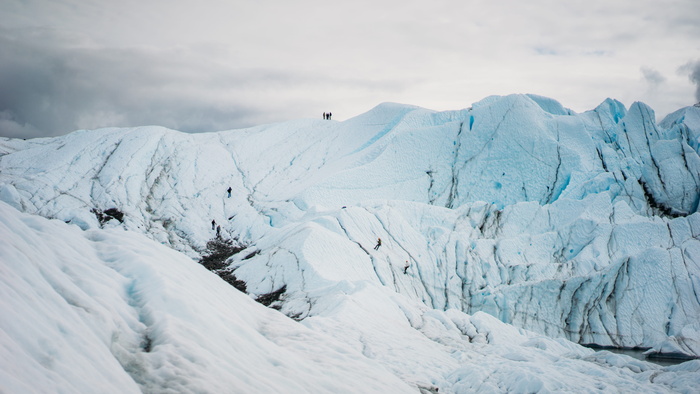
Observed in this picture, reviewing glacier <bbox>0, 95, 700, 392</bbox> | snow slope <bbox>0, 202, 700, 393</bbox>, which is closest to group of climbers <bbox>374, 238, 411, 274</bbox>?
glacier <bbox>0, 95, 700, 392</bbox>

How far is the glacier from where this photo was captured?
11.6 meters

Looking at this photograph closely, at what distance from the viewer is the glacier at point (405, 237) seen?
457 inches

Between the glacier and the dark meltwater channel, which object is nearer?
the glacier

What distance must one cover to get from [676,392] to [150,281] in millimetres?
19240

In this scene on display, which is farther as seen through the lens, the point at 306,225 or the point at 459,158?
the point at 459,158

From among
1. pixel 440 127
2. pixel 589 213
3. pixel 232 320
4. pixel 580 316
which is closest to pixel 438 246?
pixel 580 316

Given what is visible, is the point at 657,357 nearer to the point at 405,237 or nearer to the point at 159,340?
the point at 405,237

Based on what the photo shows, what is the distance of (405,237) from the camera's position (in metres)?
37.7

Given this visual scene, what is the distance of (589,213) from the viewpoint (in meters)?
39.7

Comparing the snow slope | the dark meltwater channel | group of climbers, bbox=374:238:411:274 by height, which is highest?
the snow slope

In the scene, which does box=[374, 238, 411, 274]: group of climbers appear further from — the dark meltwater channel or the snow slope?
the snow slope

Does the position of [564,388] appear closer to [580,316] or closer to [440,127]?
[580,316]

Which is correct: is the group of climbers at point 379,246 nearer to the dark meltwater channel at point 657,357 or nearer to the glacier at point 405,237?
the glacier at point 405,237

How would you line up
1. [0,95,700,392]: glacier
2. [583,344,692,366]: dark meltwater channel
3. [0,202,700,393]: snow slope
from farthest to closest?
1. [583,344,692,366]: dark meltwater channel
2. [0,95,700,392]: glacier
3. [0,202,700,393]: snow slope
